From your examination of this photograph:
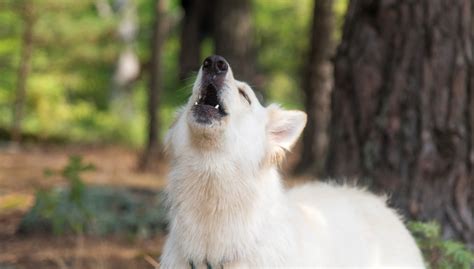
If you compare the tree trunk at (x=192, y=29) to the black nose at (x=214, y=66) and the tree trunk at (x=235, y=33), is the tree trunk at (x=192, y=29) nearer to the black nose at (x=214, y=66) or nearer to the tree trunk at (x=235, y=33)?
the tree trunk at (x=235, y=33)

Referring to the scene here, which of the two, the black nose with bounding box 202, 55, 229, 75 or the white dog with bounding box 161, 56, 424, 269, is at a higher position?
the black nose with bounding box 202, 55, 229, 75

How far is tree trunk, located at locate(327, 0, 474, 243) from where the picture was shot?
260 inches

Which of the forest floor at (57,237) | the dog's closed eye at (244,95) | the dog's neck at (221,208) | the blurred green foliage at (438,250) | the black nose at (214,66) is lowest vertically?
the forest floor at (57,237)

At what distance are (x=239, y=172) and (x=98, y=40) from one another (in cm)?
2058

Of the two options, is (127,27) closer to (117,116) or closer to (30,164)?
(117,116)

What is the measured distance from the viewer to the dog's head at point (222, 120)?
4465mm

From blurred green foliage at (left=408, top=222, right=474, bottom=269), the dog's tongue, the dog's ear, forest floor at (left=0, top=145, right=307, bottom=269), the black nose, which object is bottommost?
forest floor at (left=0, top=145, right=307, bottom=269)

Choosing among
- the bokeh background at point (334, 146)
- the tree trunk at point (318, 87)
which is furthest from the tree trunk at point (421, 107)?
the tree trunk at point (318, 87)

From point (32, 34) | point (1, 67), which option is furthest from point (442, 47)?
point (1, 67)

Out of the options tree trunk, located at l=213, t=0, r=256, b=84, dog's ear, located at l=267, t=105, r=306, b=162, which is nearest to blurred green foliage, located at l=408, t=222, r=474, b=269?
dog's ear, located at l=267, t=105, r=306, b=162

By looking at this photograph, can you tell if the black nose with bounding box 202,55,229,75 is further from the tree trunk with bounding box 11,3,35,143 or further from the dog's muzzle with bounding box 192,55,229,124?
the tree trunk with bounding box 11,3,35,143

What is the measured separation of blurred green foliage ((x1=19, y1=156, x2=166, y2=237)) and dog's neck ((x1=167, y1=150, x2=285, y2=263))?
10.4 ft

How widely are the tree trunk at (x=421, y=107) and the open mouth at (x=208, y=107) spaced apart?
269cm

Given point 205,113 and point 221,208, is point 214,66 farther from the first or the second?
point 221,208
